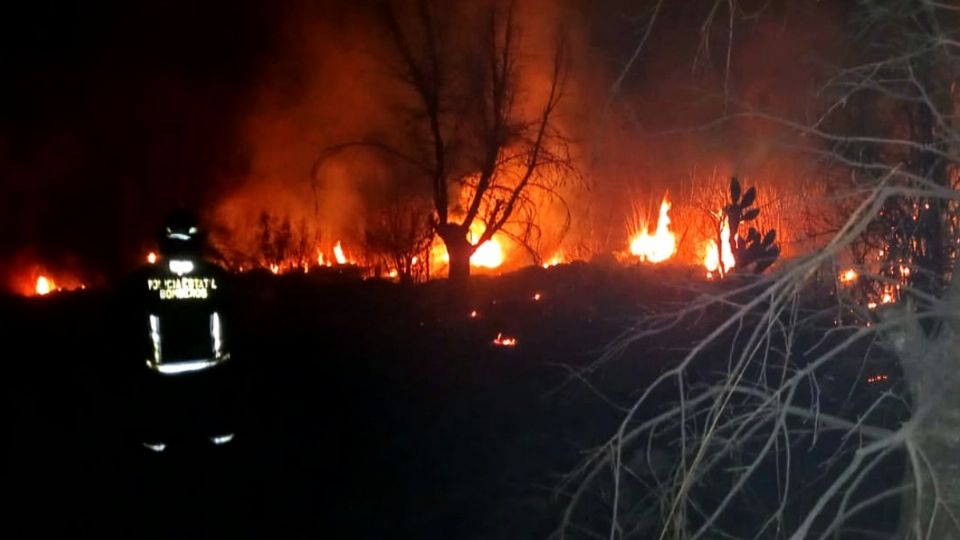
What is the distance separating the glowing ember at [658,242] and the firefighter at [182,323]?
10.3 metres

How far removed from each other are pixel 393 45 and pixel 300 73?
3208mm

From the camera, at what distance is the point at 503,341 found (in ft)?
36.0

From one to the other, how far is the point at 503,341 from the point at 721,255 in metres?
3.44

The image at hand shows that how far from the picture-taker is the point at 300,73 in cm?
1794

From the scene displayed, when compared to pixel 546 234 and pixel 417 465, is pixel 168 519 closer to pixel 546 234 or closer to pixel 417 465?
pixel 417 465

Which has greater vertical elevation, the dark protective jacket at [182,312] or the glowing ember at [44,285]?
the glowing ember at [44,285]

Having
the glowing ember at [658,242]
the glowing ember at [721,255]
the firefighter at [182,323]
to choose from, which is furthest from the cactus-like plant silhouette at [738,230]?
the firefighter at [182,323]

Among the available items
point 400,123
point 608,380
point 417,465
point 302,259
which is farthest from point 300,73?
point 417,465

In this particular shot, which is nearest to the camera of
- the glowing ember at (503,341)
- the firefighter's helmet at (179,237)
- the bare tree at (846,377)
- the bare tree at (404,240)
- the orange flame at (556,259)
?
the bare tree at (846,377)

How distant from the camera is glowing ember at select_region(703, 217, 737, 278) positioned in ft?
41.3

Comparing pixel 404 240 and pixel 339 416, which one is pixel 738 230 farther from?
pixel 339 416

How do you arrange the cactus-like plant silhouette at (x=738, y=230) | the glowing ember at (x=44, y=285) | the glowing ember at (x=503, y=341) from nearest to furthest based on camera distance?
1. the glowing ember at (x=503, y=341)
2. the cactus-like plant silhouette at (x=738, y=230)
3. the glowing ember at (x=44, y=285)

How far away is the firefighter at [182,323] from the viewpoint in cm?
627

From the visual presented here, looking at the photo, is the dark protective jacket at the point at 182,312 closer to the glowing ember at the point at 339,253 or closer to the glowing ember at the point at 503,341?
the glowing ember at the point at 503,341
